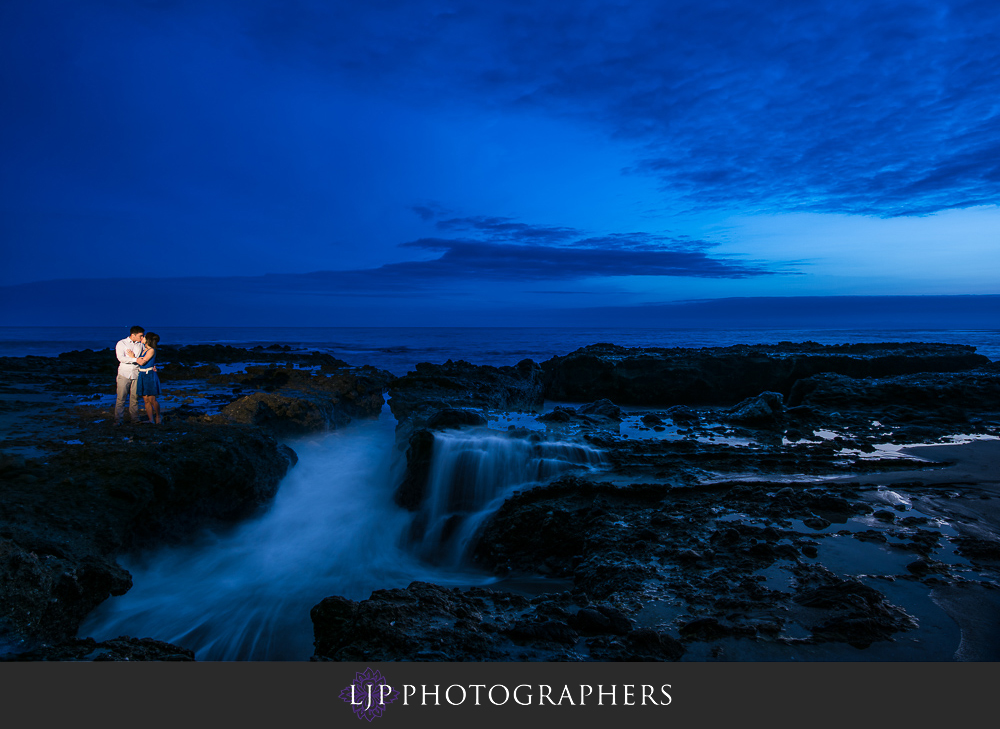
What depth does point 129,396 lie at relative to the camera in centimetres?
852

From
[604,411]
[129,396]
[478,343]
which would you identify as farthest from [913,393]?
[478,343]

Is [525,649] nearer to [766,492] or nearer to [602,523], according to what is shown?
[602,523]

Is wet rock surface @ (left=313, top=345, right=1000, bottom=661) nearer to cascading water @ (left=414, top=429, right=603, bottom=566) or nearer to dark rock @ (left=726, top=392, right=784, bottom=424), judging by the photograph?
dark rock @ (left=726, top=392, right=784, bottom=424)

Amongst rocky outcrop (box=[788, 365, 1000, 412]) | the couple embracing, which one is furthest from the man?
rocky outcrop (box=[788, 365, 1000, 412])

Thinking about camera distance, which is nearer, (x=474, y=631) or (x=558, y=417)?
(x=474, y=631)

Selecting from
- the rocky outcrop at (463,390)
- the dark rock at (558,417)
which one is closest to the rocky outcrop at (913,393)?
the dark rock at (558,417)

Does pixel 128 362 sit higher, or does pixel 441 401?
pixel 128 362

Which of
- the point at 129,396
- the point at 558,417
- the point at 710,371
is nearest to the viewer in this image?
the point at 129,396

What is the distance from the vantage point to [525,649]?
9.80ft

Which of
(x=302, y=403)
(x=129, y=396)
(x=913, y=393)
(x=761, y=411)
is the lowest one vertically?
(x=302, y=403)

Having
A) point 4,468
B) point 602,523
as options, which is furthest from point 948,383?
point 4,468

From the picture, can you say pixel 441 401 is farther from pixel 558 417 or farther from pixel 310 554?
pixel 310 554
